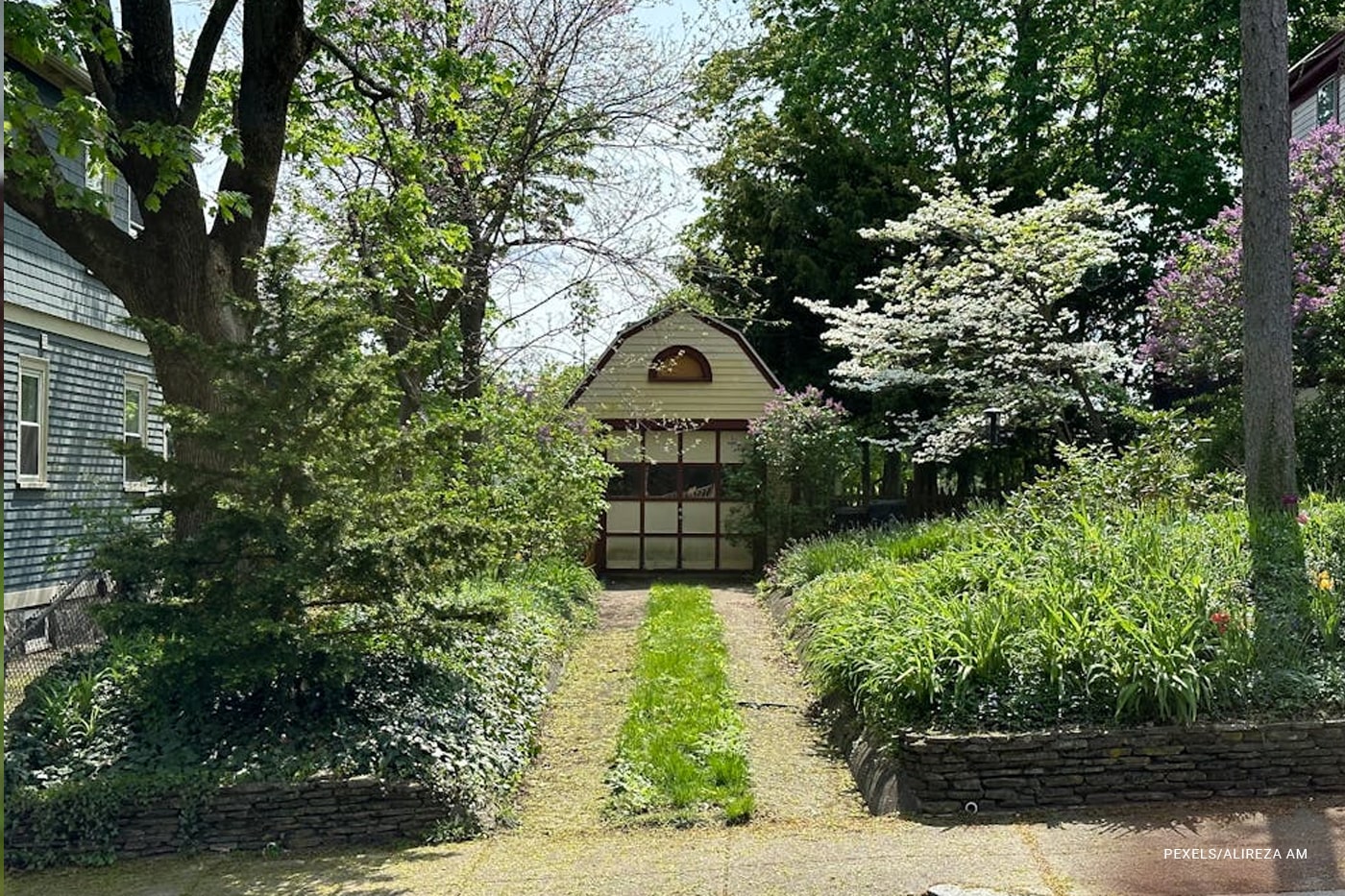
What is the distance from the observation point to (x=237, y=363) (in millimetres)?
7941

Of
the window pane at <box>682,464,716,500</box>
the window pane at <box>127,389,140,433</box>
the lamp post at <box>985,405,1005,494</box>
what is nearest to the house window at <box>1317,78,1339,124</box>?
the lamp post at <box>985,405,1005,494</box>

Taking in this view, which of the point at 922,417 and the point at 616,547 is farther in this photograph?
the point at 922,417

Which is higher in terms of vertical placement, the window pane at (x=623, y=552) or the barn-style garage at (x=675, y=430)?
the barn-style garage at (x=675, y=430)

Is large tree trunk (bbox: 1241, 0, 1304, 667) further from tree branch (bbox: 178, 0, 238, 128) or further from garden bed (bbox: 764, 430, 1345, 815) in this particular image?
tree branch (bbox: 178, 0, 238, 128)

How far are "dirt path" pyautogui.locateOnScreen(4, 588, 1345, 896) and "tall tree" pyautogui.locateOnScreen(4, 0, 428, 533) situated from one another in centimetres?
278

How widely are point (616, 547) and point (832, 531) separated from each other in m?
4.07

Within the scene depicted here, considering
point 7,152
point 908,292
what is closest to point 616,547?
point 908,292

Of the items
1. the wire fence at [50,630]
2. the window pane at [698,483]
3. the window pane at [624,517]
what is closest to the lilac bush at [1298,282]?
the window pane at [698,483]

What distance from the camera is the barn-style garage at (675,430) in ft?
68.1

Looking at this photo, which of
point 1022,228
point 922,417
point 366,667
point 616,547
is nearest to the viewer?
point 366,667

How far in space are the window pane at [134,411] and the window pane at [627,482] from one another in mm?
7905

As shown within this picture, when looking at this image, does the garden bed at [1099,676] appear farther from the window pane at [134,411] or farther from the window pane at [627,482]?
the window pane at [134,411]

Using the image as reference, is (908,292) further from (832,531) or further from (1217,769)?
(1217,769)

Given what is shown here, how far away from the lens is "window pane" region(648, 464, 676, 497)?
21.6 meters
